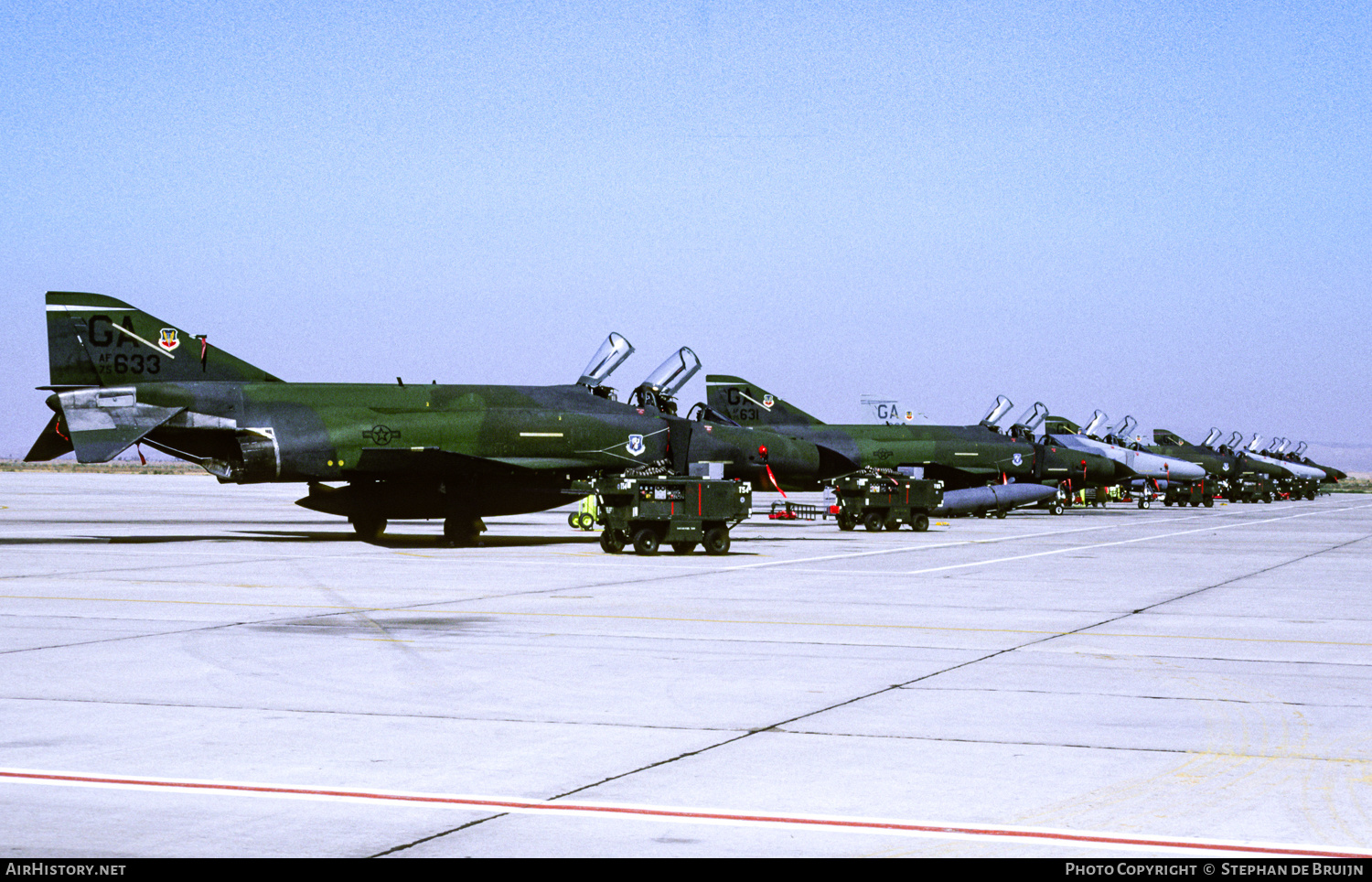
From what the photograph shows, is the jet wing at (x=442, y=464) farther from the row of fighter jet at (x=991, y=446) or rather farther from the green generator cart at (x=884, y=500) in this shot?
the row of fighter jet at (x=991, y=446)

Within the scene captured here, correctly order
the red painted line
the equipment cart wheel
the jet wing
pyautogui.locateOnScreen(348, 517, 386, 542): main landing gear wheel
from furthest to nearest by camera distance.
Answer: pyautogui.locateOnScreen(348, 517, 386, 542): main landing gear wheel
the jet wing
the equipment cart wheel
the red painted line

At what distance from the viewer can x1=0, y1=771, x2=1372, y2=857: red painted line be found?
5340 mm

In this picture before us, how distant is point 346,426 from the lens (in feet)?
86.6

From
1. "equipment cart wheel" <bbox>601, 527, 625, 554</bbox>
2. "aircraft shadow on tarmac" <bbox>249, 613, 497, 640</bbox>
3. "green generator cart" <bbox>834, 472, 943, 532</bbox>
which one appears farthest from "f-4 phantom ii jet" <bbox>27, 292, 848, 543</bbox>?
"aircraft shadow on tarmac" <bbox>249, 613, 497, 640</bbox>

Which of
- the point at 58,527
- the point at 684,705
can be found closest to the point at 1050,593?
the point at 684,705

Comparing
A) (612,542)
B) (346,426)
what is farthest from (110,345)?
(612,542)

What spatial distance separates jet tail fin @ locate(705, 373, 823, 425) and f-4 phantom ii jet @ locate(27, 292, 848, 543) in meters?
13.1

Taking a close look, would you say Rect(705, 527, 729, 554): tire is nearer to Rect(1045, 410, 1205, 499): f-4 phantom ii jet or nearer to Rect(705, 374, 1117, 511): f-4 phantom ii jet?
Rect(705, 374, 1117, 511): f-4 phantom ii jet

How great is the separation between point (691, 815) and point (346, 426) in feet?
71.4

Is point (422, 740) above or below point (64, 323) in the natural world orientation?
below

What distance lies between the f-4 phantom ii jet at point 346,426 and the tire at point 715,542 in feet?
12.0

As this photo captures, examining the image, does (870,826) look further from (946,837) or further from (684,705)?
(684,705)

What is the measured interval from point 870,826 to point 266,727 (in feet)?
12.8

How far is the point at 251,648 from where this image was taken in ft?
37.0
